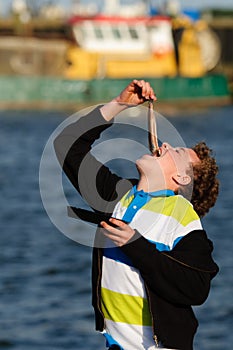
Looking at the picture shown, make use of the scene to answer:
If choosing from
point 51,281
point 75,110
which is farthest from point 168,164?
point 75,110

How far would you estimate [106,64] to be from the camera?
42.3 metres

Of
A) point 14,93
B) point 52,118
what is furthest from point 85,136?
point 14,93

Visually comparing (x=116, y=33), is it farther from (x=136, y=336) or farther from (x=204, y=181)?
(x=136, y=336)

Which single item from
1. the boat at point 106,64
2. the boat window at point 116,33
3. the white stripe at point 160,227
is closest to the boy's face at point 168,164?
the white stripe at point 160,227

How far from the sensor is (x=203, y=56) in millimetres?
48500

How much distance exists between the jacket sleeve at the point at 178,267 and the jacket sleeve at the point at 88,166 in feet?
1.37

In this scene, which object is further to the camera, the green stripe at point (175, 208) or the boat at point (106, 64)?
the boat at point (106, 64)

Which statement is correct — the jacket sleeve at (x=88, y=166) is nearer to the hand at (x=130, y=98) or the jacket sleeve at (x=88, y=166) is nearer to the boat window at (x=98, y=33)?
the hand at (x=130, y=98)

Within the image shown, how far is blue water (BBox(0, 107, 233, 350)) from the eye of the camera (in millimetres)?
A: 9288

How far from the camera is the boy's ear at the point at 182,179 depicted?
3832 millimetres

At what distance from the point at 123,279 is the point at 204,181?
1.58 feet

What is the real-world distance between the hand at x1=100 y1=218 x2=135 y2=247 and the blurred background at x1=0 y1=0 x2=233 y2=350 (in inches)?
217

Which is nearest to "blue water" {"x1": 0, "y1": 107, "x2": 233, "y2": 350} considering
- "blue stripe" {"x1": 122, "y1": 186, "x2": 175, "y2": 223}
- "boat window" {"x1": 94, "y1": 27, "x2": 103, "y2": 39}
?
"blue stripe" {"x1": 122, "y1": 186, "x2": 175, "y2": 223}

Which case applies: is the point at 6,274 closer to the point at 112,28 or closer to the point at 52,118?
the point at 52,118
